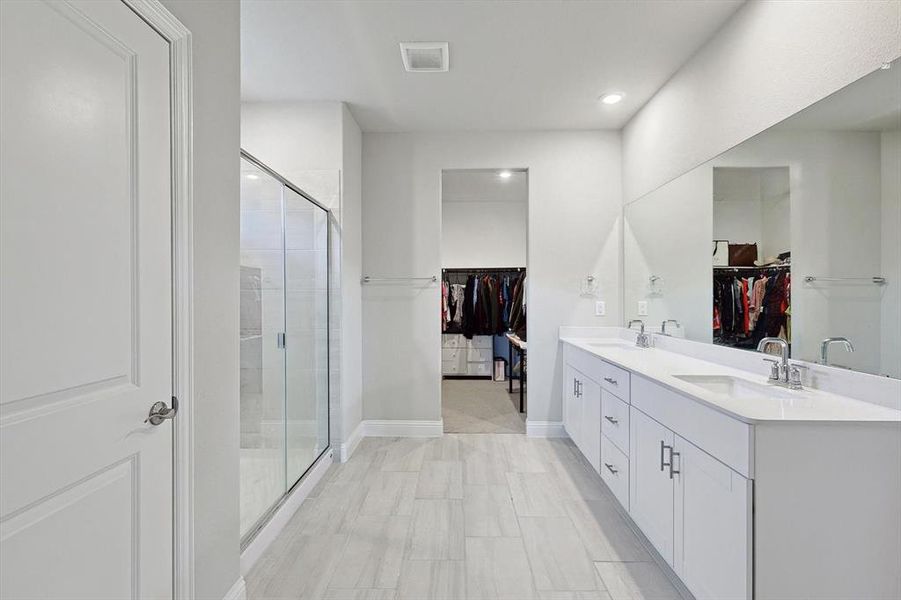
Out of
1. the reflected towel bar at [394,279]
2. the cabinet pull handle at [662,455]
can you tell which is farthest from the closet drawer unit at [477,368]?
the cabinet pull handle at [662,455]

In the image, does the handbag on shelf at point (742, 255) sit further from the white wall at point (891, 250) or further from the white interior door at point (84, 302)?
the white interior door at point (84, 302)

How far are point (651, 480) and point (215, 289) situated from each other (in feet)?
6.52

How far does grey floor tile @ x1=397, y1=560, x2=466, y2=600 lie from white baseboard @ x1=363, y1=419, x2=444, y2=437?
1880 millimetres

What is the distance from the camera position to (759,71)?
213cm

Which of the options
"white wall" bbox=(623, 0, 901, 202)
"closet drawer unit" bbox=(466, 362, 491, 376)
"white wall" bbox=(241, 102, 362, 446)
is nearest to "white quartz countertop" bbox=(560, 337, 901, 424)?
"white wall" bbox=(623, 0, 901, 202)

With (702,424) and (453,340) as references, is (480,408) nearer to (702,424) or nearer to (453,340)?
(453,340)

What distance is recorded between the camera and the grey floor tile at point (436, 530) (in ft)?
7.14

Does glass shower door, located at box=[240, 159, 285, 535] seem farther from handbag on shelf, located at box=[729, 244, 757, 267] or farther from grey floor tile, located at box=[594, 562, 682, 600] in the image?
handbag on shelf, located at box=[729, 244, 757, 267]

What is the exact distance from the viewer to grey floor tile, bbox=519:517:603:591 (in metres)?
1.95

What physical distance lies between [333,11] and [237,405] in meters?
1.99

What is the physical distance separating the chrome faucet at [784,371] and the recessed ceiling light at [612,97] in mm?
2076

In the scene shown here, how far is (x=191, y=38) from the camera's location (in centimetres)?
143

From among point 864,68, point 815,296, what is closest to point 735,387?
point 815,296

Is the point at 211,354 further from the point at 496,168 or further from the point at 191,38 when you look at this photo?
the point at 496,168
